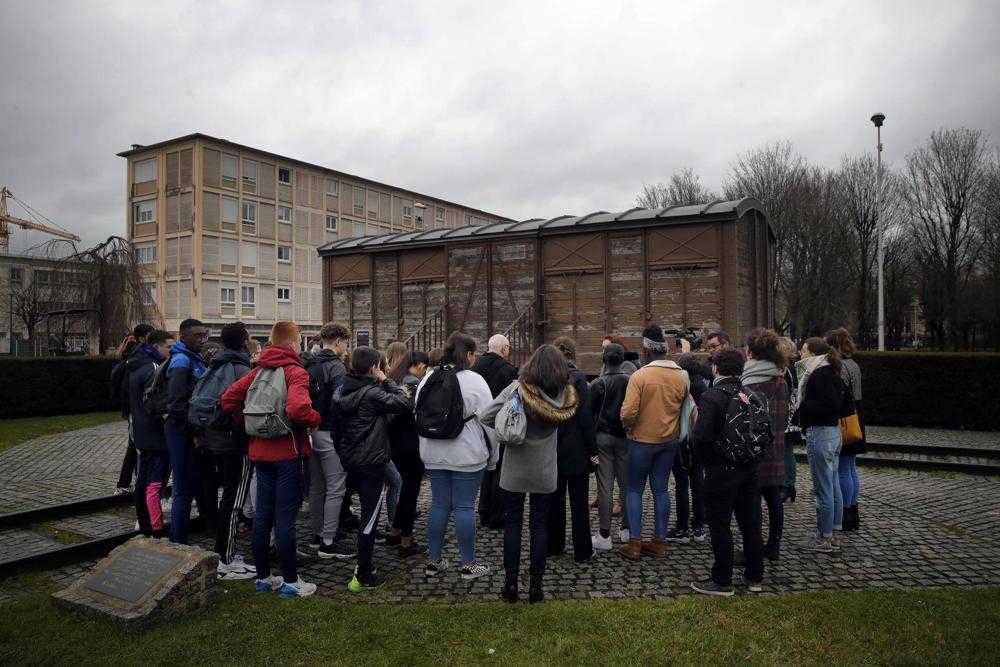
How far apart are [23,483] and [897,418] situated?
16.5m

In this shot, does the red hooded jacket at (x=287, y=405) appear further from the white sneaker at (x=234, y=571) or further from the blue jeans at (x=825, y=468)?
the blue jeans at (x=825, y=468)

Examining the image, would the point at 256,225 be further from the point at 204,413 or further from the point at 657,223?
the point at 204,413

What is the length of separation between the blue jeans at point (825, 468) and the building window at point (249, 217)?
149 ft

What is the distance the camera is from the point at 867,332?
37.5 meters

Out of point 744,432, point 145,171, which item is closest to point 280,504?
point 744,432

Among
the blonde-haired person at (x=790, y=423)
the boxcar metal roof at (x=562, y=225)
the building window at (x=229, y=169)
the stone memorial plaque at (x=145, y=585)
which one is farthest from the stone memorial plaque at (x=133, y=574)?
the building window at (x=229, y=169)

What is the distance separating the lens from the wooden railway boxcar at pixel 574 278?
14094 mm

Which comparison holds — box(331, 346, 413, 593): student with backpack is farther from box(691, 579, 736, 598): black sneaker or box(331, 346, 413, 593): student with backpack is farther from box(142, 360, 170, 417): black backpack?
box(691, 579, 736, 598): black sneaker

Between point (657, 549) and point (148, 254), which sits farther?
point (148, 254)

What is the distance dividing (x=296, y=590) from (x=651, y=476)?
3207 mm

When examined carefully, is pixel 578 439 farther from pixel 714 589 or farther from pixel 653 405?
pixel 714 589

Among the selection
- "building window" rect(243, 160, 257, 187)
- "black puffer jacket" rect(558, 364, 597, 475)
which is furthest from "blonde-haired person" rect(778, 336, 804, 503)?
"building window" rect(243, 160, 257, 187)

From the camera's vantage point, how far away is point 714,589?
4.95 metres

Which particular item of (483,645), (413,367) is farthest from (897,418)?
(483,645)
